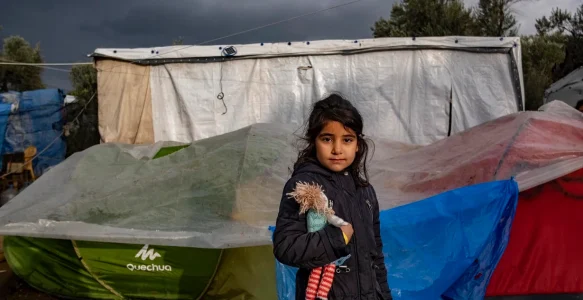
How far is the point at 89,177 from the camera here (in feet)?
14.9

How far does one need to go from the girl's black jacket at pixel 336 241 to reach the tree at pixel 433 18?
41.1 ft

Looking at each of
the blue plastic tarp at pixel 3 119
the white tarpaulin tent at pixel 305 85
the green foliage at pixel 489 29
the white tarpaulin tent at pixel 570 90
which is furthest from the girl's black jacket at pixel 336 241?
the green foliage at pixel 489 29

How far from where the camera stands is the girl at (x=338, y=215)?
1.42 metres

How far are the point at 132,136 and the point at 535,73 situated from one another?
38.2ft

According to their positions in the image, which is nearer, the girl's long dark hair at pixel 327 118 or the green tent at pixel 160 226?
the girl's long dark hair at pixel 327 118

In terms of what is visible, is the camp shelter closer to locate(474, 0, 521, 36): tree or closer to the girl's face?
the girl's face

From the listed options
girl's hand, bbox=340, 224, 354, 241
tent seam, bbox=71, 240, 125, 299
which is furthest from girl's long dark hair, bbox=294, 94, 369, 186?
tent seam, bbox=71, 240, 125, 299

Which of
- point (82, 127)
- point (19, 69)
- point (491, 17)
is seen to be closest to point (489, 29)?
point (491, 17)

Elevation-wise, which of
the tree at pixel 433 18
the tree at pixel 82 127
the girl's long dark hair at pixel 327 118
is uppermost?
the tree at pixel 433 18

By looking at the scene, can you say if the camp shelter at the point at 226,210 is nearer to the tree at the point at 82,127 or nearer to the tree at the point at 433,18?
the tree at the point at 82,127

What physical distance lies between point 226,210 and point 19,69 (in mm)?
12879

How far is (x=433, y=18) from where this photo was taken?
13617mm

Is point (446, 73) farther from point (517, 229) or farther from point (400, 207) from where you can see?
point (400, 207)

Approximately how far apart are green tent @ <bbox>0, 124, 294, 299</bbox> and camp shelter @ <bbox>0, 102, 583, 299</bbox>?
1 centimetres
